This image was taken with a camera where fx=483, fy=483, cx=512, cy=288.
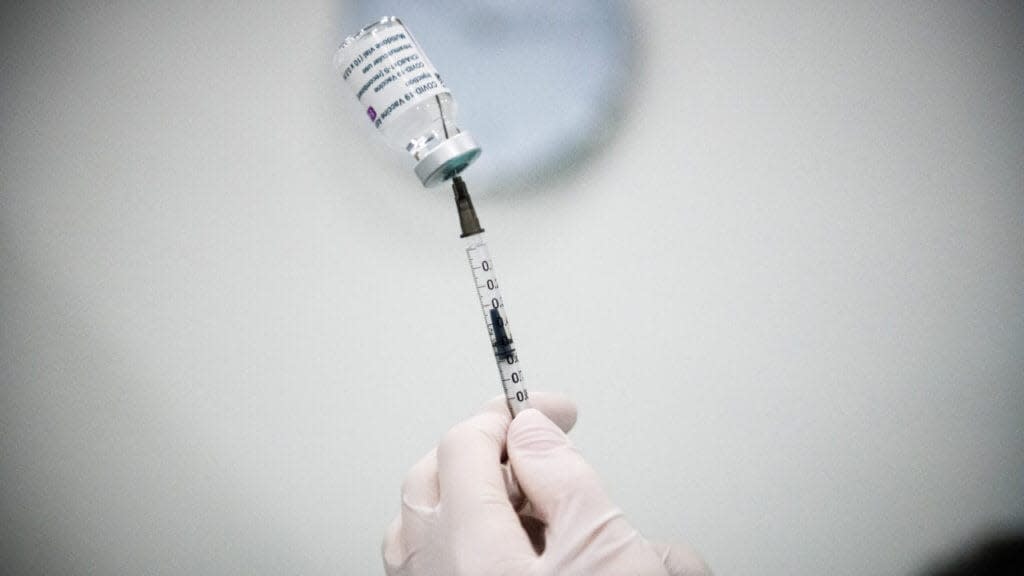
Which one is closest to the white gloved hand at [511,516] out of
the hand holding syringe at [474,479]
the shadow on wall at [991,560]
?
the hand holding syringe at [474,479]

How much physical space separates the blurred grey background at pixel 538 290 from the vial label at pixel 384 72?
222 mm

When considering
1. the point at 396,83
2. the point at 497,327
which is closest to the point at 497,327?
the point at 497,327

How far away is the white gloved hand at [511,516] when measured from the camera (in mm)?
638

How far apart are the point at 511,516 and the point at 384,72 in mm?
638

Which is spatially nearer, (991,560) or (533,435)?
(533,435)

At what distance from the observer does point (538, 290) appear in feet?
3.19

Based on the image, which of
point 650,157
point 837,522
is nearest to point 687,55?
point 650,157

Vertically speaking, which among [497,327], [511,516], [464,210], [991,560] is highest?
[464,210]

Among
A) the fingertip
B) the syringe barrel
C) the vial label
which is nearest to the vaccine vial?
the vial label

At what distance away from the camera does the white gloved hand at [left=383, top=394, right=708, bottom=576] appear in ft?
2.09

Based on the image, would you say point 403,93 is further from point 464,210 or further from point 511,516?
point 511,516

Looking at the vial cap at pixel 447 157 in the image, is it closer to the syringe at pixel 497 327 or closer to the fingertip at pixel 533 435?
the syringe at pixel 497 327

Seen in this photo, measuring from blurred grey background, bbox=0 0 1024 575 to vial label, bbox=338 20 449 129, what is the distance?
22cm

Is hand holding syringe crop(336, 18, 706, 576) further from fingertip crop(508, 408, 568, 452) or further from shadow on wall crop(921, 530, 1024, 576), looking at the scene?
shadow on wall crop(921, 530, 1024, 576)
